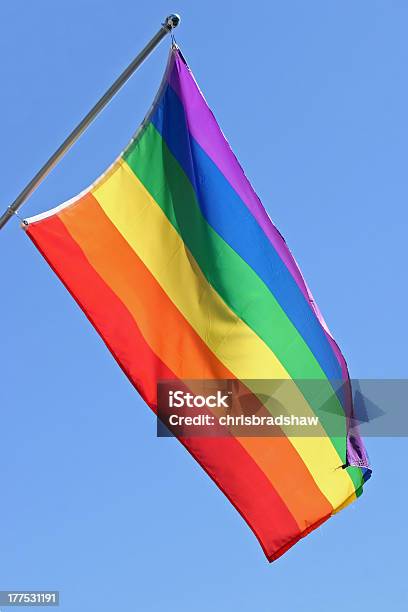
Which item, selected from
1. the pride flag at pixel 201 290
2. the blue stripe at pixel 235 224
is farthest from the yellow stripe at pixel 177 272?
the blue stripe at pixel 235 224

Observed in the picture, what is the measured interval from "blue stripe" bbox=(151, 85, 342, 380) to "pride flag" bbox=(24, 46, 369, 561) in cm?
2

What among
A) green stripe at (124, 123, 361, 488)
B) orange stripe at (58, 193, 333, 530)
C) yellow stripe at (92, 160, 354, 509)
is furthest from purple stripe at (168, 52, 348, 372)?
orange stripe at (58, 193, 333, 530)

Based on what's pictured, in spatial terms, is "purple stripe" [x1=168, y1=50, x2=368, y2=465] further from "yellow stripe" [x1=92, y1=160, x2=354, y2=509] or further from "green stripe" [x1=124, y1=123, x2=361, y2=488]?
"yellow stripe" [x1=92, y1=160, x2=354, y2=509]

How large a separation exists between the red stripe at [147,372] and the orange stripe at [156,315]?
110 mm

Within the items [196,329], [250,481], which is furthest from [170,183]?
[250,481]

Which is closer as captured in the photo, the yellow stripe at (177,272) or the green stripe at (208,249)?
the yellow stripe at (177,272)

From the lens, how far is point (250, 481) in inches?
586

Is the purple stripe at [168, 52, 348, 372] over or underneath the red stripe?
over

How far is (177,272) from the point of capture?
14992mm

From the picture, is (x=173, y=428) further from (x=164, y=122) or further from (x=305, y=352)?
(x=164, y=122)

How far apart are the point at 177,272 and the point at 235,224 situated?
1.04 meters

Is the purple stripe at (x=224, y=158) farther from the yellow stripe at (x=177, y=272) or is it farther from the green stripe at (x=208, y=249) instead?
the yellow stripe at (x=177, y=272)

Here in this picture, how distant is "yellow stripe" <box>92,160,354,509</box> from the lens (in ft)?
48.5

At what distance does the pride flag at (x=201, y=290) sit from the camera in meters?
14.5
